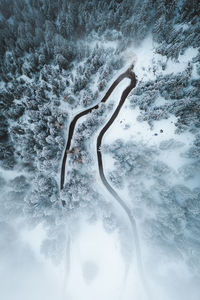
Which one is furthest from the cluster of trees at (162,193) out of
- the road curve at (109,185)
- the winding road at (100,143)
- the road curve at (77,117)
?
the road curve at (77,117)

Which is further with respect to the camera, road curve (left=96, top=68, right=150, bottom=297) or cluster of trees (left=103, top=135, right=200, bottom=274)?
road curve (left=96, top=68, right=150, bottom=297)

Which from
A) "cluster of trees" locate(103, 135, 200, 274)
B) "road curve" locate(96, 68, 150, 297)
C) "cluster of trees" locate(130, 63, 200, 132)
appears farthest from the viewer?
"road curve" locate(96, 68, 150, 297)

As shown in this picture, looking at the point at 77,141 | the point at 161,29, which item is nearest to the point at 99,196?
the point at 77,141

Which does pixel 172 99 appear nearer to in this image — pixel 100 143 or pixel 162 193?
pixel 100 143

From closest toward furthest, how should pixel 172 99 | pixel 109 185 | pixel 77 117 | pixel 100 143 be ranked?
pixel 172 99 → pixel 100 143 → pixel 77 117 → pixel 109 185

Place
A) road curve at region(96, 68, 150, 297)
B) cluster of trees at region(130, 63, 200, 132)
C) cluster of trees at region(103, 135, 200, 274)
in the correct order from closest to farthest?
1. cluster of trees at region(130, 63, 200, 132)
2. cluster of trees at region(103, 135, 200, 274)
3. road curve at region(96, 68, 150, 297)

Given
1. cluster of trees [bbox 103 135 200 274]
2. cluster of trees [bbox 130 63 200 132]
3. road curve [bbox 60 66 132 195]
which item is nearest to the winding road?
road curve [bbox 60 66 132 195]

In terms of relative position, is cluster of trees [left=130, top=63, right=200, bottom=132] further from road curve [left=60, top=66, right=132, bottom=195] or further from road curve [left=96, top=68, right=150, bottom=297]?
road curve [left=60, top=66, right=132, bottom=195]

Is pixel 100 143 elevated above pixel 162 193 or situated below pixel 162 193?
above

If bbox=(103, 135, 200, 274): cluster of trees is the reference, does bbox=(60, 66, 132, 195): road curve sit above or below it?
above

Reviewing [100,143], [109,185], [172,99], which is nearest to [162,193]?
[109,185]

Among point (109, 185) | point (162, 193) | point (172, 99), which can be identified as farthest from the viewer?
point (109, 185)
